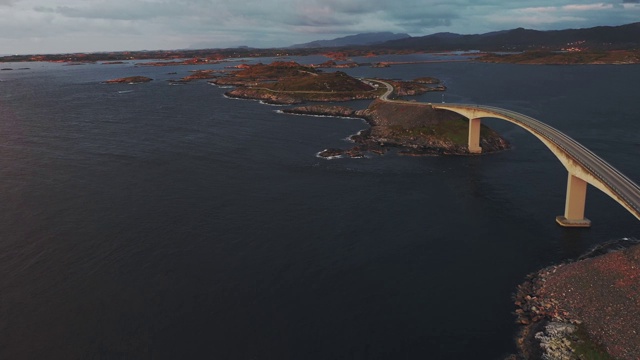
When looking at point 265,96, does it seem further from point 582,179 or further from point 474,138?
point 582,179

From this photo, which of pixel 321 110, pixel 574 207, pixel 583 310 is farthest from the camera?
pixel 321 110

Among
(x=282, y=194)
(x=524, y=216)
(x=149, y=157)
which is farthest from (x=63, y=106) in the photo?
(x=524, y=216)

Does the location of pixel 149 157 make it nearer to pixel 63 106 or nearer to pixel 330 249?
pixel 330 249

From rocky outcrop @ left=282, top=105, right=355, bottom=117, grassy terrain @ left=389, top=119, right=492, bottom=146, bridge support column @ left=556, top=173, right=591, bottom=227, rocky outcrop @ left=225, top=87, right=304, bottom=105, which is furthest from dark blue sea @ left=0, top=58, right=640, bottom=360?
rocky outcrop @ left=225, top=87, right=304, bottom=105

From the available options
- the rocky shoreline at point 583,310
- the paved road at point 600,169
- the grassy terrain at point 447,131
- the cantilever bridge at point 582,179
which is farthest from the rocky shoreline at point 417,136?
the rocky shoreline at point 583,310

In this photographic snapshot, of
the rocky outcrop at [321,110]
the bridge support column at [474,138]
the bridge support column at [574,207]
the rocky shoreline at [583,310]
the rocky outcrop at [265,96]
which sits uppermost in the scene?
the rocky outcrop at [265,96]

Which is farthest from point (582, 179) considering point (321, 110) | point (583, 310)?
point (321, 110)

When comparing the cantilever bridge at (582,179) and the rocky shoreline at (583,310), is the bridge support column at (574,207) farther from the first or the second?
the rocky shoreline at (583,310)
